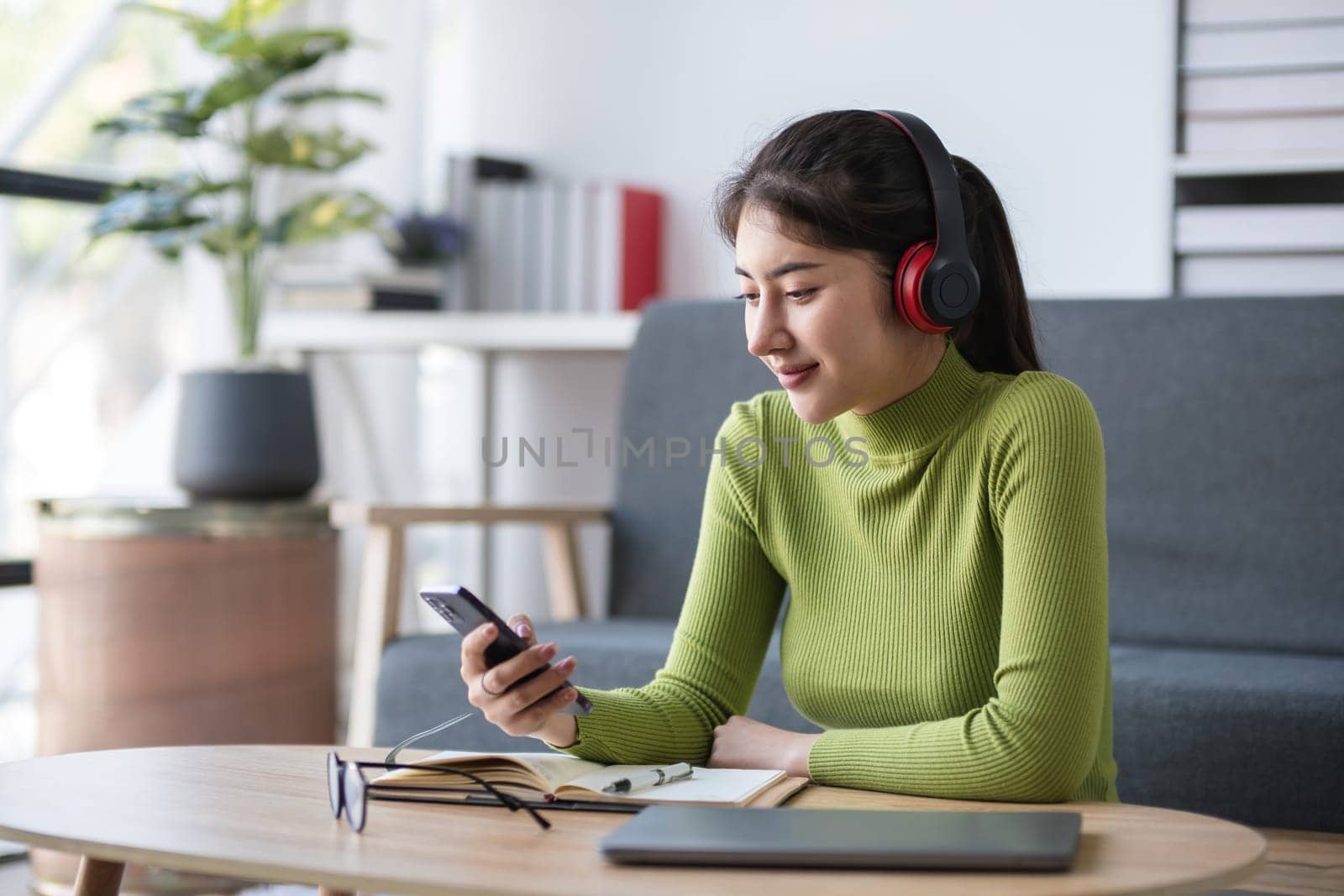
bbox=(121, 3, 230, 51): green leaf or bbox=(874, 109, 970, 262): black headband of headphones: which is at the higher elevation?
bbox=(121, 3, 230, 51): green leaf

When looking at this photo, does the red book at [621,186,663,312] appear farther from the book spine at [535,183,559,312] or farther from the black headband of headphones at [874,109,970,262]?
the black headband of headphones at [874,109,970,262]

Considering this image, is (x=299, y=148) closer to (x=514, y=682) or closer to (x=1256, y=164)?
(x=1256, y=164)

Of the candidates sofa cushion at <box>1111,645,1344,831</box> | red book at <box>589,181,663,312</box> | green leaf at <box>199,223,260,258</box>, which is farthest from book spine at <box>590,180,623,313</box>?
sofa cushion at <box>1111,645,1344,831</box>

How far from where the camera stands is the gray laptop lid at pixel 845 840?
0.80 meters

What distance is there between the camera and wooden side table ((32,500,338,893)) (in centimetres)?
225

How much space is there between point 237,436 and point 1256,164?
5.34ft

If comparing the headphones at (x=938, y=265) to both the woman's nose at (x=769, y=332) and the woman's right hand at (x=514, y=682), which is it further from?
the woman's right hand at (x=514, y=682)

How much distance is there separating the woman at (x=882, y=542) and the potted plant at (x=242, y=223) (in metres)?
Result: 1.26

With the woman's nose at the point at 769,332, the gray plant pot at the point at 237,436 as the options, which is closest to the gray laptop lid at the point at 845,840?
the woman's nose at the point at 769,332

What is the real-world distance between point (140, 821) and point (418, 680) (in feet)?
3.81

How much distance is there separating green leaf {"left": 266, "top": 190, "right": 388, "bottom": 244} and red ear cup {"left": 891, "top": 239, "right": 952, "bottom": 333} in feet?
5.07

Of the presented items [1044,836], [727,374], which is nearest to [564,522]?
[727,374]

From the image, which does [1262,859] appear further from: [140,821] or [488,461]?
[488,461]

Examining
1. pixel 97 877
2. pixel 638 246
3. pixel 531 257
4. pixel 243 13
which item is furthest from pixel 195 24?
pixel 97 877
